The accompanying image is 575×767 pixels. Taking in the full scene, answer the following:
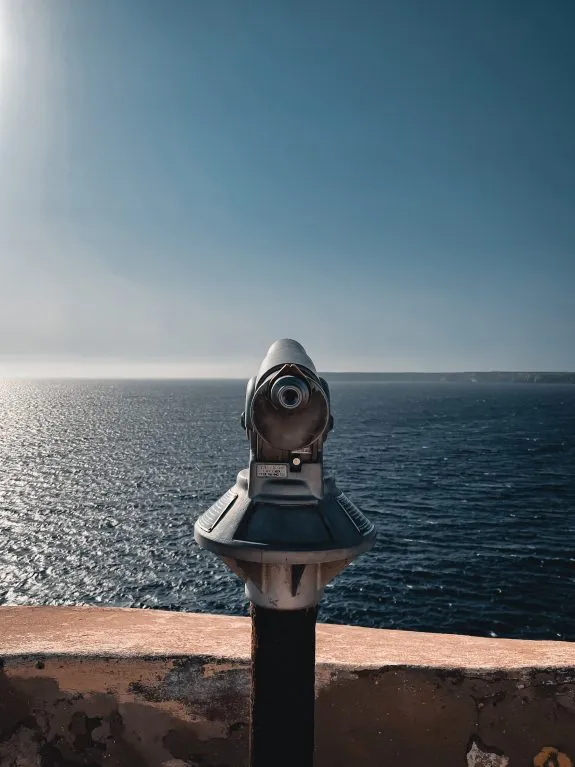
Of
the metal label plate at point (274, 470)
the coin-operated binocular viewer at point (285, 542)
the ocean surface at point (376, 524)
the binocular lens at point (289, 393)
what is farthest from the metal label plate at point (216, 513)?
the ocean surface at point (376, 524)

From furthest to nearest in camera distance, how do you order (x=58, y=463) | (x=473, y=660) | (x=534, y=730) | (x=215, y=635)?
(x=58, y=463)
(x=215, y=635)
(x=473, y=660)
(x=534, y=730)

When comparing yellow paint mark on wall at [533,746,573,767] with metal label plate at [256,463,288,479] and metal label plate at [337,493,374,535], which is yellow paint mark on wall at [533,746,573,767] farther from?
metal label plate at [256,463,288,479]

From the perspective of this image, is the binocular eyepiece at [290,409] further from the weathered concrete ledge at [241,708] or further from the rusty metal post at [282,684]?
the weathered concrete ledge at [241,708]

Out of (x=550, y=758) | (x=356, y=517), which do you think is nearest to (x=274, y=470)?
(x=356, y=517)

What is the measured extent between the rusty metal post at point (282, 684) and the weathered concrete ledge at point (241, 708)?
1578 millimetres

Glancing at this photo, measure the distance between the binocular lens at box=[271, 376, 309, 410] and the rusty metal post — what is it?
1.22 m

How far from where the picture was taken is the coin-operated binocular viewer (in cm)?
303

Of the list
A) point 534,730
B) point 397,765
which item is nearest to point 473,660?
point 534,730

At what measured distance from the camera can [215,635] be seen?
571 centimetres

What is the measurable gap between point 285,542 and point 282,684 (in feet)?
2.86

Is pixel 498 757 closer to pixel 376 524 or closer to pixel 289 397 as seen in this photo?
pixel 289 397

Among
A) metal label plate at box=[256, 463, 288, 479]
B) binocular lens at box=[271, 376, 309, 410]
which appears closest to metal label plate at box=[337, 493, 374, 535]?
metal label plate at box=[256, 463, 288, 479]

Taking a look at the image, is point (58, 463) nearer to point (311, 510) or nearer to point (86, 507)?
point (86, 507)

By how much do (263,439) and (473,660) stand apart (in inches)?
129
